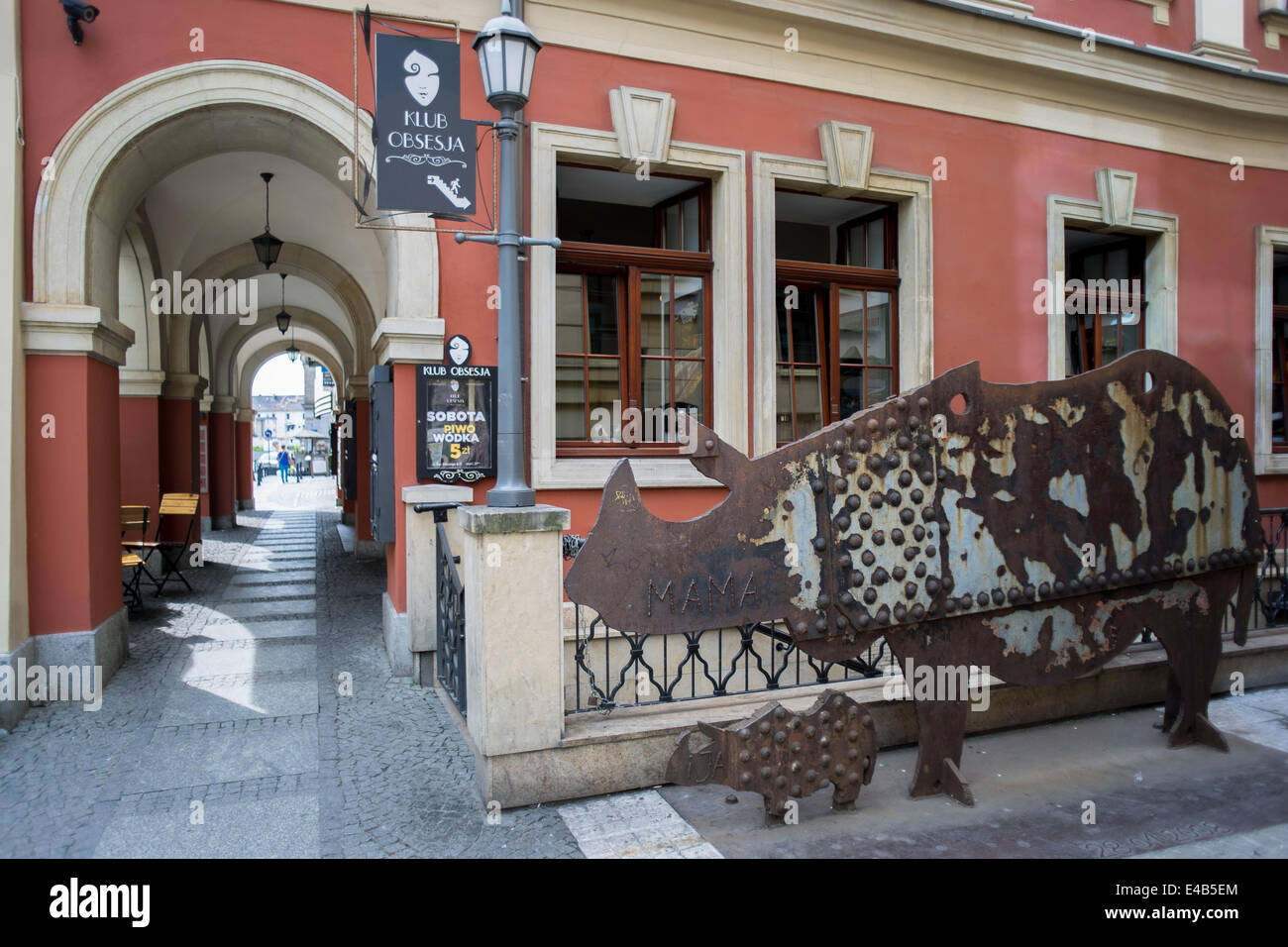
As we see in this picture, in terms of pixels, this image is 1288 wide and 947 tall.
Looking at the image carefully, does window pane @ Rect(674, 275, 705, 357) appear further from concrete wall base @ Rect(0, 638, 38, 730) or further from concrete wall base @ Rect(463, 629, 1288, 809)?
concrete wall base @ Rect(0, 638, 38, 730)

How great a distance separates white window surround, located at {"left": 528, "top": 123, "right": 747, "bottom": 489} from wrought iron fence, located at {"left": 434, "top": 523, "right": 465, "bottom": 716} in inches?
64.4

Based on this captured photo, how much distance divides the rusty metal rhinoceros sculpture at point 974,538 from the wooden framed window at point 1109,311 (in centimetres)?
492

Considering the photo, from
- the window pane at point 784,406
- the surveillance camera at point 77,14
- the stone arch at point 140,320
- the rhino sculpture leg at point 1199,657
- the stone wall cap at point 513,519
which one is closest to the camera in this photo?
the stone wall cap at point 513,519

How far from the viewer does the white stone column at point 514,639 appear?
436 centimetres

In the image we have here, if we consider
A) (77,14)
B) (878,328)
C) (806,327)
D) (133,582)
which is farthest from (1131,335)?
(133,582)

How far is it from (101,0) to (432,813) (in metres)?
6.29

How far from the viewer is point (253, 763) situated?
514 cm

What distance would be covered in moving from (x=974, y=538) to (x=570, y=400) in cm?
413

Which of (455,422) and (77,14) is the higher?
(77,14)

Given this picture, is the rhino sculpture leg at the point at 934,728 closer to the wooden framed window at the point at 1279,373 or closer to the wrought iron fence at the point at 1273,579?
the wrought iron fence at the point at 1273,579

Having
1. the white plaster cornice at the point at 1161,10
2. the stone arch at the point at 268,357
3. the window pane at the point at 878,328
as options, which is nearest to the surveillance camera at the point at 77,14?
the window pane at the point at 878,328

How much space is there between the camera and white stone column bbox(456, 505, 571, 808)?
4.36m

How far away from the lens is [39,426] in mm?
6172

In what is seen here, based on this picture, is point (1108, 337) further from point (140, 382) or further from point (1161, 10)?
point (140, 382)
